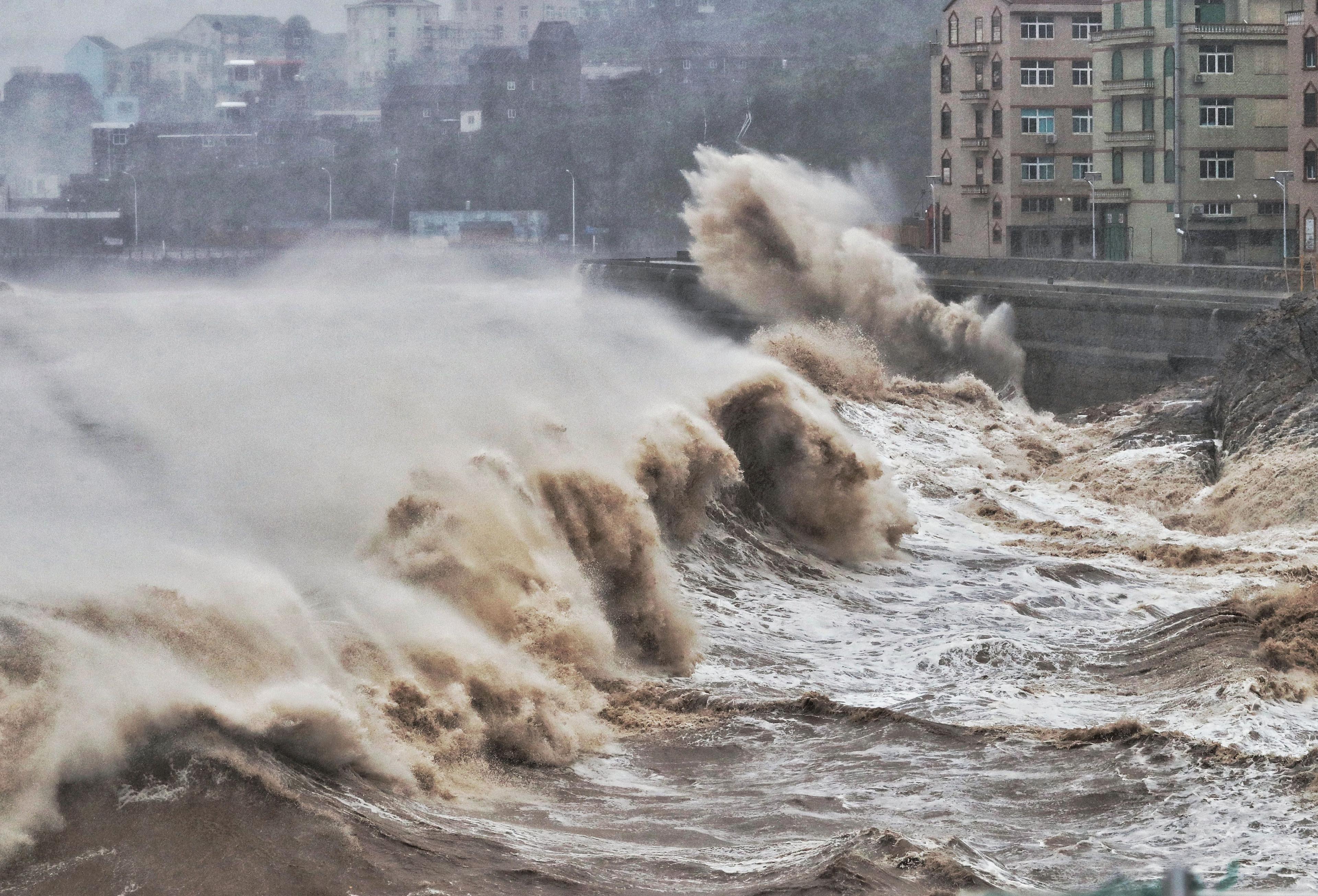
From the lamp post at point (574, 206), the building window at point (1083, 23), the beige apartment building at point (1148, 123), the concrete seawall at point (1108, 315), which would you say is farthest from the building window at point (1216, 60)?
the lamp post at point (574, 206)

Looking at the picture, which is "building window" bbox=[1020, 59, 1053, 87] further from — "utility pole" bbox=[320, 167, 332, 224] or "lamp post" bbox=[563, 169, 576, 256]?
"lamp post" bbox=[563, 169, 576, 256]

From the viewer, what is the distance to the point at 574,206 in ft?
282

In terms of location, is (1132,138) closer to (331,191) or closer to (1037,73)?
(1037,73)

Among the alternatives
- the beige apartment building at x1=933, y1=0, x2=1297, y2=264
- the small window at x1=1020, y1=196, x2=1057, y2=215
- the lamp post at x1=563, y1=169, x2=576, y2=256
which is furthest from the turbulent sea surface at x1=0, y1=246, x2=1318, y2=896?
the lamp post at x1=563, y1=169, x2=576, y2=256

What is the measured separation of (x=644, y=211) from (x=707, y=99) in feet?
50.3

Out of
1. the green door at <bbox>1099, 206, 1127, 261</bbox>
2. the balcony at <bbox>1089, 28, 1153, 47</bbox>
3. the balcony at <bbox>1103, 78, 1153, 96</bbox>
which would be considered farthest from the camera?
the green door at <bbox>1099, 206, 1127, 261</bbox>

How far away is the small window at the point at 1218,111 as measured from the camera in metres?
39.3

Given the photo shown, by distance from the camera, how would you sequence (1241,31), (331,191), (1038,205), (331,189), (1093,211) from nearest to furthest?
(1241,31) → (1093,211) → (1038,205) → (331,191) → (331,189)

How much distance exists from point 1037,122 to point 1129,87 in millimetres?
7050

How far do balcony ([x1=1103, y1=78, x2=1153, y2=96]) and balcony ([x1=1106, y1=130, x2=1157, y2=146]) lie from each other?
0.90m

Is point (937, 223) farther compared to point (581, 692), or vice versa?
point (937, 223)

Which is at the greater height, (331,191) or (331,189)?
(331,189)

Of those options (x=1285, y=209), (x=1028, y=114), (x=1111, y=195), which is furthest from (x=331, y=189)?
(x=1285, y=209)

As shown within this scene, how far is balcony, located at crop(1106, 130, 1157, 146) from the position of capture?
40344 millimetres
